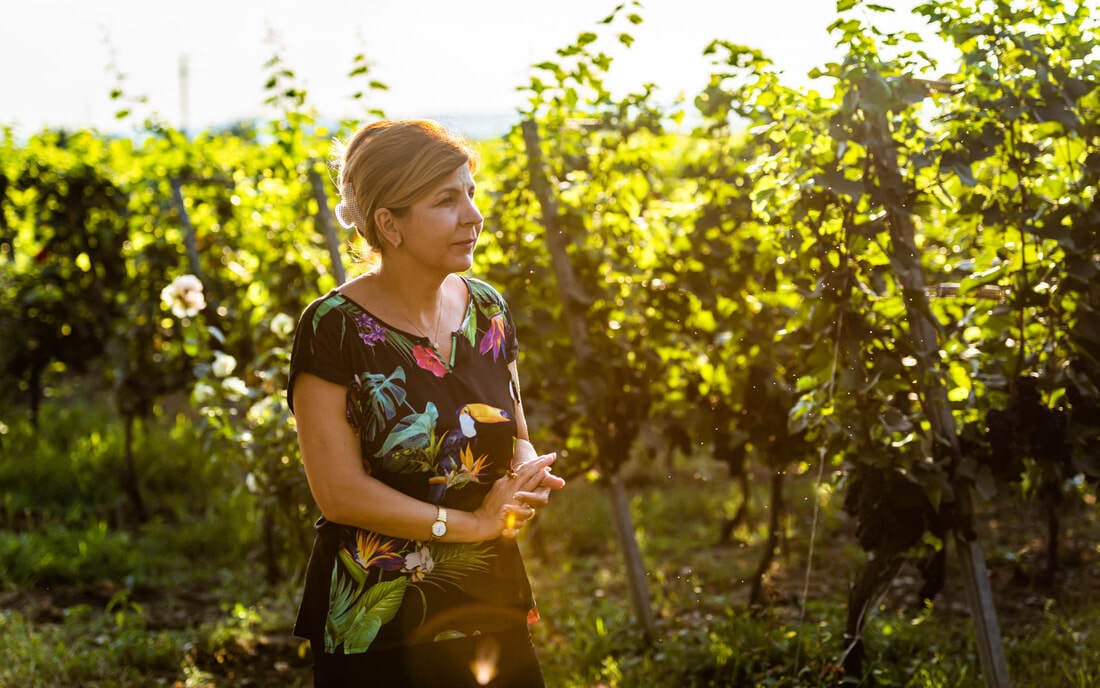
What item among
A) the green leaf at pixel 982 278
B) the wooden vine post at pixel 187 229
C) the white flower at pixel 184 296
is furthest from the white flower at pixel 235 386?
the green leaf at pixel 982 278

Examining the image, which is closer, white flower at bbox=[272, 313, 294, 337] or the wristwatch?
the wristwatch

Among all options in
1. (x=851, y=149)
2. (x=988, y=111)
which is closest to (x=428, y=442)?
(x=851, y=149)

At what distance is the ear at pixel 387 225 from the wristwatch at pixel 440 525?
1.66 feet

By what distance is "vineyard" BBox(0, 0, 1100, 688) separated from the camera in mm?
2803

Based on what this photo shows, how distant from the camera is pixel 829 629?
3.65m

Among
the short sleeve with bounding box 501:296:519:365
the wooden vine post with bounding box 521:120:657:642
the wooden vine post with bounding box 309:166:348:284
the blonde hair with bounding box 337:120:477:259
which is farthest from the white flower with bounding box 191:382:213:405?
the blonde hair with bounding box 337:120:477:259

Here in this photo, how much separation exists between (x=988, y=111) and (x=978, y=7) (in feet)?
0.84

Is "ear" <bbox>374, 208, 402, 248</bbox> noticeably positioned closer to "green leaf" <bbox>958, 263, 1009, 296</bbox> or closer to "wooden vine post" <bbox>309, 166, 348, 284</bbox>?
"green leaf" <bbox>958, 263, 1009, 296</bbox>

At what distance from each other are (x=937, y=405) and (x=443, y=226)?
1.61m

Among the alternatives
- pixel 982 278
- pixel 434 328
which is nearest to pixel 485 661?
pixel 434 328

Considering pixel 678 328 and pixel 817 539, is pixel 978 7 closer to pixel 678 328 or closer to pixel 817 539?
pixel 678 328

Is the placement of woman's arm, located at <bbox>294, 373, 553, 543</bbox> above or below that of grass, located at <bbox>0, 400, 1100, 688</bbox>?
above

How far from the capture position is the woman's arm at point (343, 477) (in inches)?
73.5

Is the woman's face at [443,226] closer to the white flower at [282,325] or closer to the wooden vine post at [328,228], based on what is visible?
the wooden vine post at [328,228]
